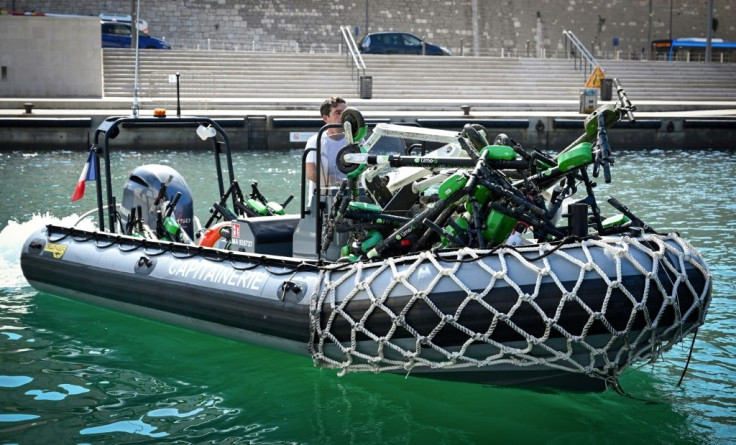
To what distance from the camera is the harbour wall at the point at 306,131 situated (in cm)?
1925

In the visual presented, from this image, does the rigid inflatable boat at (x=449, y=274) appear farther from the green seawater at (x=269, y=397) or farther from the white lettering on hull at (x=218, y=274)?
the green seawater at (x=269, y=397)

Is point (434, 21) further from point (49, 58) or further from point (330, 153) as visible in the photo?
point (330, 153)

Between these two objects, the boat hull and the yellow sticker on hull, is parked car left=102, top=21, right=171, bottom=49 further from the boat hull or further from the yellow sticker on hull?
the boat hull

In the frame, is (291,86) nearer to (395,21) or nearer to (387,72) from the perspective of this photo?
(387,72)

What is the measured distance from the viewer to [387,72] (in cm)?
2827

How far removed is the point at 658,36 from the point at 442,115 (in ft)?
86.8

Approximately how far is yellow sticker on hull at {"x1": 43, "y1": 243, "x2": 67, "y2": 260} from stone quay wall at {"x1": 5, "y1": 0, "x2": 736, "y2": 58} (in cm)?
2908

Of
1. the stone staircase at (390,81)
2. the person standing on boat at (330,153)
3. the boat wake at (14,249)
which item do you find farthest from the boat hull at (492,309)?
the stone staircase at (390,81)

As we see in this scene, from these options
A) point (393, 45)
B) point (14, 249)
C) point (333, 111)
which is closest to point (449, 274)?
point (333, 111)

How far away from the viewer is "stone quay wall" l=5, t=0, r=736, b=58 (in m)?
37.4

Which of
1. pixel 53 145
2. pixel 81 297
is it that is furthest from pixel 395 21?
pixel 81 297

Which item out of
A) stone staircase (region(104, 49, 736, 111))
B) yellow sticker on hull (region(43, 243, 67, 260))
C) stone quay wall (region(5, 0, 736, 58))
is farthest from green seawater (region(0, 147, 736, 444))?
stone quay wall (region(5, 0, 736, 58))

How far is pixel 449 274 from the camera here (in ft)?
18.4

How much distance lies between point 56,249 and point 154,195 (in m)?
0.90
